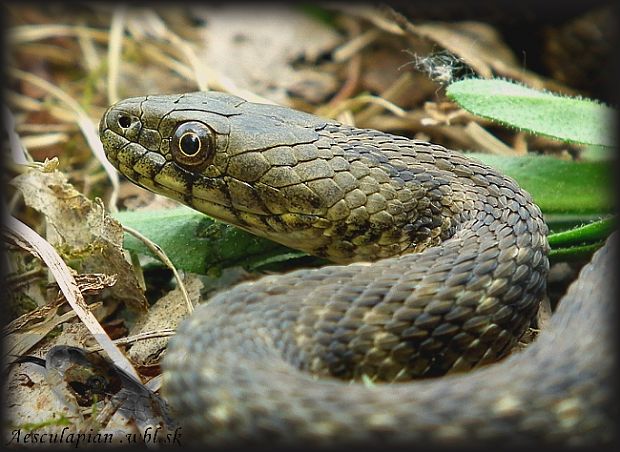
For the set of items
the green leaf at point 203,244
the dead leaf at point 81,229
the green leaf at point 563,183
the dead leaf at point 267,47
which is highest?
the dead leaf at point 267,47

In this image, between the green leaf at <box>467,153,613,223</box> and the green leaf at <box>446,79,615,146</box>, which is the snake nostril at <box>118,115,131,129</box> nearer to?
the green leaf at <box>446,79,615,146</box>

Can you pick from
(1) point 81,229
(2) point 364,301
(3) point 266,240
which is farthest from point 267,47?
(2) point 364,301

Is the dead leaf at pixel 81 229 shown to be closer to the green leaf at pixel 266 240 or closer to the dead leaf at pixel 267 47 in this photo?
the green leaf at pixel 266 240

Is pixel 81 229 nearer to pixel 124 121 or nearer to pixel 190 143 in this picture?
pixel 124 121

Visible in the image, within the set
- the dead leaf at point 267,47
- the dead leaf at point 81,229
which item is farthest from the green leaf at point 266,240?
the dead leaf at point 267,47

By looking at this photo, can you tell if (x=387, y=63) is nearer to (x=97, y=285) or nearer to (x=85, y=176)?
(x=85, y=176)

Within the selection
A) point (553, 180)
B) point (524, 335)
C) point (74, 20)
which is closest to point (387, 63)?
point (553, 180)

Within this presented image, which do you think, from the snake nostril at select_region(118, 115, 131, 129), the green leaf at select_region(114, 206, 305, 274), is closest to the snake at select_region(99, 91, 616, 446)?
the snake nostril at select_region(118, 115, 131, 129)
